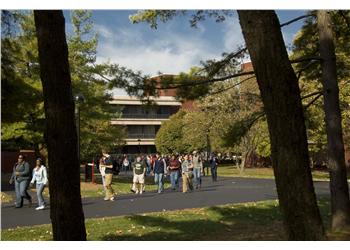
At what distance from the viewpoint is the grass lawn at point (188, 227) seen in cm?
907

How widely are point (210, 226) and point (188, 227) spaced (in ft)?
1.47

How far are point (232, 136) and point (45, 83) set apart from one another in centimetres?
554

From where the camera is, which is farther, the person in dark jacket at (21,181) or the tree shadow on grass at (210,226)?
the person in dark jacket at (21,181)

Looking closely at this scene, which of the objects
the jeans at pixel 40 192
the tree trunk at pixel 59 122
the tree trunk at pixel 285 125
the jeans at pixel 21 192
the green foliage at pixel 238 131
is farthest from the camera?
the jeans at pixel 21 192

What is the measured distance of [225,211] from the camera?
12.6 metres

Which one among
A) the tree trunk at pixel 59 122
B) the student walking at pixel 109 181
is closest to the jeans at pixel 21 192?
the student walking at pixel 109 181

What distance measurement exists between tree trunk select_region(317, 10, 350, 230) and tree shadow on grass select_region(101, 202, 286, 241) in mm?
1070

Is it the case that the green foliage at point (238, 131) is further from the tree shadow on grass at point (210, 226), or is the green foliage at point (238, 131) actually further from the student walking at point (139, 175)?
the student walking at point (139, 175)

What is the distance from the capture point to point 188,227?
10117 mm

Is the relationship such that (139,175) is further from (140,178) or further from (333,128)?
(333,128)

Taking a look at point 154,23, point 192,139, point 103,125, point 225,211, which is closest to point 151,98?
point 154,23

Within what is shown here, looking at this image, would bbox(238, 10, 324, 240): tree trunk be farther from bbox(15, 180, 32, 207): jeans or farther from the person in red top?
the person in red top

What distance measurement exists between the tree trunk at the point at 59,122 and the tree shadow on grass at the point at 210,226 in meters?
3.51

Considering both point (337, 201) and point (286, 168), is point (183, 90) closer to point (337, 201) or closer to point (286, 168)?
Answer: point (337, 201)
